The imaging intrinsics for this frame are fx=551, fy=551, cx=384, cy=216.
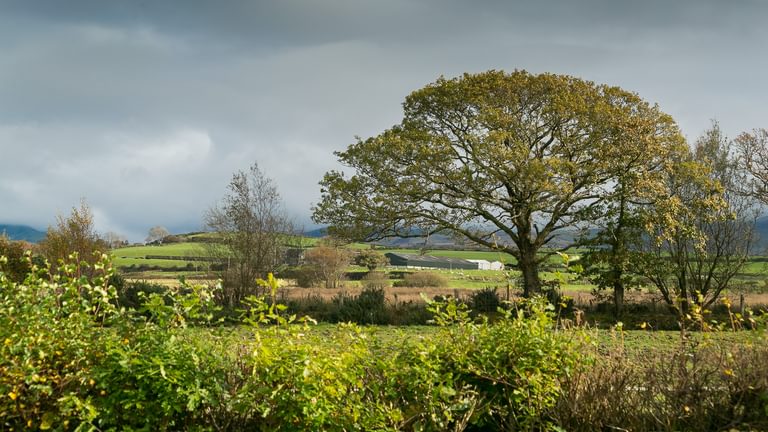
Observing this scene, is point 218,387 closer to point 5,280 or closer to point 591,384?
point 5,280

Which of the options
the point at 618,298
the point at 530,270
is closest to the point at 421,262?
the point at 530,270

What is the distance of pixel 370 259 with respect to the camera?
147 ft

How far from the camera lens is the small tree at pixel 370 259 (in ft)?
147

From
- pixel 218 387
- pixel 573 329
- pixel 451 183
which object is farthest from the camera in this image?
pixel 451 183

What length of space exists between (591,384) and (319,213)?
1699 centimetres

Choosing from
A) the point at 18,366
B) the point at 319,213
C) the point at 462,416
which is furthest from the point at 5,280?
the point at 319,213

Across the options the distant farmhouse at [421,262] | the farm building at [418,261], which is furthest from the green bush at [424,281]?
the farm building at [418,261]

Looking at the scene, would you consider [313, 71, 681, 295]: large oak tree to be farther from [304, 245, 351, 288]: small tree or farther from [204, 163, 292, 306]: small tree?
[304, 245, 351, 288]: small tree

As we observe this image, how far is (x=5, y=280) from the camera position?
394 cm

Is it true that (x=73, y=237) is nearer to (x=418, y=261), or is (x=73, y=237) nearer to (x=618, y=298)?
(x=618, y=298)

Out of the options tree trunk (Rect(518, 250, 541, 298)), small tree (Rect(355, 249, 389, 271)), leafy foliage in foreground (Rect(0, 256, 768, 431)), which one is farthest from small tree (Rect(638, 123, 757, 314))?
small tree (Rect(355, 249, 389, 271))

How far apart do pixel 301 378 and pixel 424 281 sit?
32.7m

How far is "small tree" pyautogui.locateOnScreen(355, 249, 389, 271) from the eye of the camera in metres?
44.8

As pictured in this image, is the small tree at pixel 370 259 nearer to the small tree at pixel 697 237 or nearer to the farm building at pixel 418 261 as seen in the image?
the farm building at pixel 418 261
